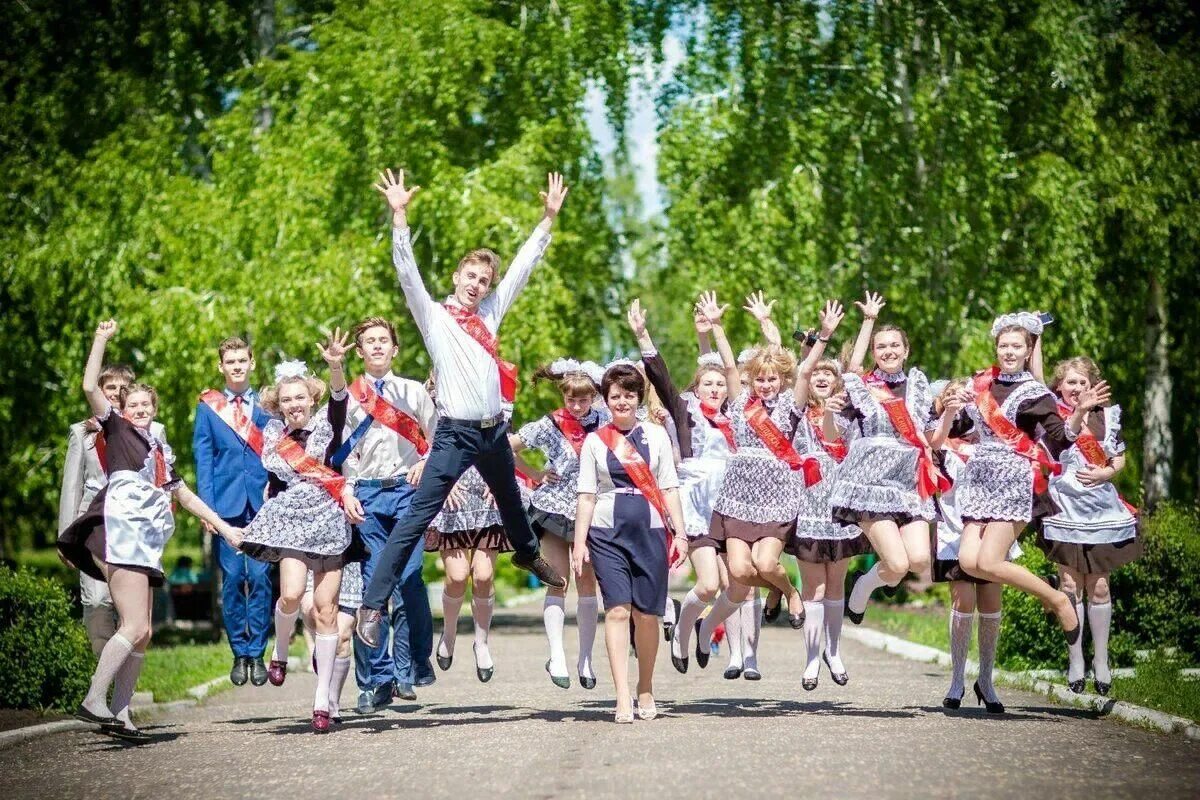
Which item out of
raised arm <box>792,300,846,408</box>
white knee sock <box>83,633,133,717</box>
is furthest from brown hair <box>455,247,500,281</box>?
white knee sock <box>83,633,133,717</box>

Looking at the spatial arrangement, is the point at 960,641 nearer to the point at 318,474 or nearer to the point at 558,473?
the point at 558,473

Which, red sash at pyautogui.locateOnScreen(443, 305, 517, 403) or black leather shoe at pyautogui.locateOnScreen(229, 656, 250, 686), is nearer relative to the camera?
red sash at pyautogui.locateOnScreen(443, 305, 517, 403)

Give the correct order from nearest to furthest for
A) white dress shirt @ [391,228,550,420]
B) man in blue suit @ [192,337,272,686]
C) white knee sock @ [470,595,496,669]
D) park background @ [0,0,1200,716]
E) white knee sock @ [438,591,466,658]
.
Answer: white dress shirt @ [391,228,550,420] → white knee sock @ [470,595,496,669] → white knee sock @ [438,591,466,658] → man in blue suit @ [192,337,272,686] → park background @ [0,0,1200,716]

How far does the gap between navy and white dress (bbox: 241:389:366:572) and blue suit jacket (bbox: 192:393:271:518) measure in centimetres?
172

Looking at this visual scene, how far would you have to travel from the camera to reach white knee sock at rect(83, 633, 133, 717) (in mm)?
10000

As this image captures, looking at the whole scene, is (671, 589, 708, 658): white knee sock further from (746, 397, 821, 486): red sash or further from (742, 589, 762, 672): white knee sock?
(746, 397, 821, 486): red sash

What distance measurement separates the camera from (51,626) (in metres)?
12.3

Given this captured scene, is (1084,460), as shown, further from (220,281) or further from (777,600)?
(220,281)

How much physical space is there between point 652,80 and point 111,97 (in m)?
8.20

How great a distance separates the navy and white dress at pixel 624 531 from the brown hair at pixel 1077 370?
282 cm

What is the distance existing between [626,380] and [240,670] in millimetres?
Answer: 3866

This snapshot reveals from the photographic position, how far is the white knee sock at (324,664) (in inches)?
415

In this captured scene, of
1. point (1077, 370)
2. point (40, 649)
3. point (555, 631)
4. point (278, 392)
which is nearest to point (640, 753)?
point (555, 631)

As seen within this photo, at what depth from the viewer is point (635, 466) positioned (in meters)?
10.4
